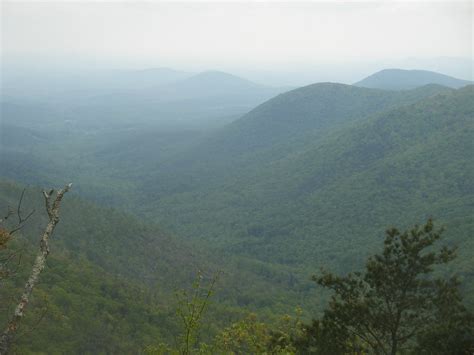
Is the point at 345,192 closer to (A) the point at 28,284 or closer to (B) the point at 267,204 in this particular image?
(B) the point at 267,204

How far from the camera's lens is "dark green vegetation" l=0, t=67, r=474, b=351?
210ft

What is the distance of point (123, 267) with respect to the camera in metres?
74.1

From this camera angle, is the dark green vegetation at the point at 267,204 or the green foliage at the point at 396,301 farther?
the dark green vegetation at the point at 267,204

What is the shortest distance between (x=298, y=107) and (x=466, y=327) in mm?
177962

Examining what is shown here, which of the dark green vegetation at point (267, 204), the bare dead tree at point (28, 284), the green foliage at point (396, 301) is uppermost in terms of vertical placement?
the bare dead tree at point (28, 284)

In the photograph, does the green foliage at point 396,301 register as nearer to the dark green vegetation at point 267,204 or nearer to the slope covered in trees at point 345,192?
the dark green vegetation at point 267,204

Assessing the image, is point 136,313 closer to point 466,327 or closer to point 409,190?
point 466,327

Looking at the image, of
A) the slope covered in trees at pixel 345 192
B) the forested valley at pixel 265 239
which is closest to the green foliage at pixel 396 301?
the forested valley at pixel 265 239

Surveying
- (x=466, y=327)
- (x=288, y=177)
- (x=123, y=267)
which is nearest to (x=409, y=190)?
(x=288, y=177)

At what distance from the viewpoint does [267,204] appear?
120 meters

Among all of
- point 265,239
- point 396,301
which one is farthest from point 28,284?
point 265,239

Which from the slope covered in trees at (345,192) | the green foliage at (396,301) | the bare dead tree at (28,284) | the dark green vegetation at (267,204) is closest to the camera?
the bare dead tree at (28,284)

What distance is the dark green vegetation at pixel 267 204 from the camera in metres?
64.0

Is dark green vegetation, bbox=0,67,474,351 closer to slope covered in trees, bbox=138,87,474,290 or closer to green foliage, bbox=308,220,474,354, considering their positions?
slope covered in trees, bbox=138,87,474,290
